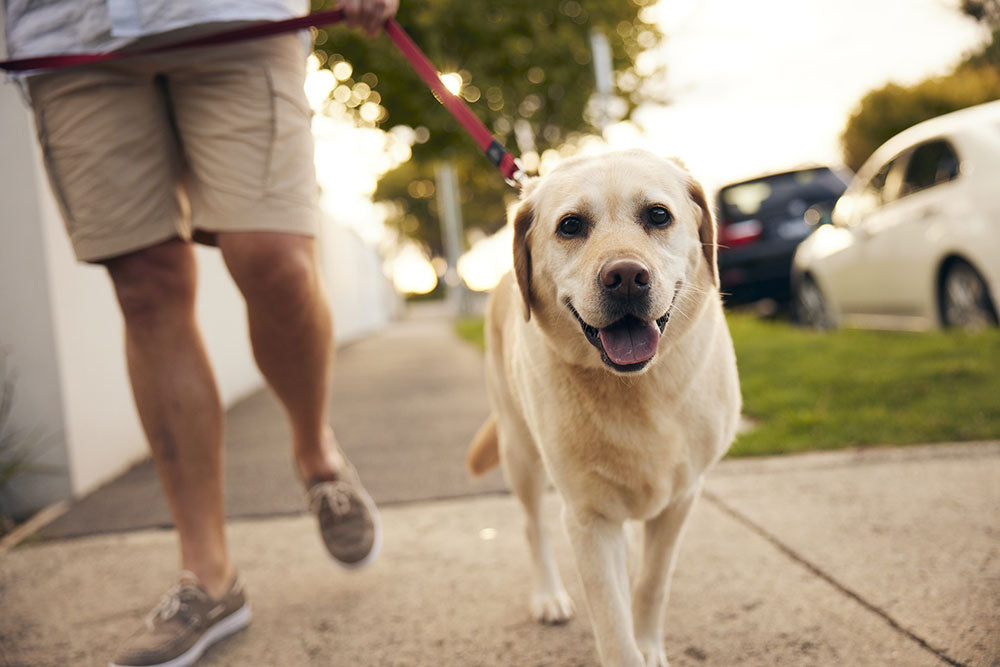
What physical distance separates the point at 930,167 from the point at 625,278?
16.5 ft

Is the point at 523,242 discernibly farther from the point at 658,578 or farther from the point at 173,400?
the point at 173,400

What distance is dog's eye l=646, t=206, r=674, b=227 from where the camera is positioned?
189cm

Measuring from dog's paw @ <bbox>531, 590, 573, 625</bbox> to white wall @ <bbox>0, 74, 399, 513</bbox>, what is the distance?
2.55m

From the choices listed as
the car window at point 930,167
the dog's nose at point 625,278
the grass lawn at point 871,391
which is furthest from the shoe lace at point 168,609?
the car window at point 930,167

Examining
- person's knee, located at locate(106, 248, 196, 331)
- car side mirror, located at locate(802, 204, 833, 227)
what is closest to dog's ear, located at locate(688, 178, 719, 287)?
person's knee, located at locate(106, 248, 196, 331)

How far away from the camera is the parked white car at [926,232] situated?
199 inches

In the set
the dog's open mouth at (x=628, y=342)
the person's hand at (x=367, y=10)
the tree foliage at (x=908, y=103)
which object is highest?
the person's hand at (x=367, y=10)

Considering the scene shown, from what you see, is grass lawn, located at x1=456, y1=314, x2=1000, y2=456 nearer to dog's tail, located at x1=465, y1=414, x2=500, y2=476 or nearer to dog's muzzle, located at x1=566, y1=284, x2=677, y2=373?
dog's tail, located at x1=465, y1=414, x2=500, y2=476

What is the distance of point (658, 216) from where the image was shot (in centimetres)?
189

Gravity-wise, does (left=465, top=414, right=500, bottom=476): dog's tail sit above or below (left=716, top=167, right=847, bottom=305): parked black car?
above

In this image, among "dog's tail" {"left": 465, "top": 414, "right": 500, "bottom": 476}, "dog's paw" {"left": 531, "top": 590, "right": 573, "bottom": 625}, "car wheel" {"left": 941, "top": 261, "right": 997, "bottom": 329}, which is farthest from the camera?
"car wheel" {"left": 941, "top": 261, "right": 997, "bottom": 329}

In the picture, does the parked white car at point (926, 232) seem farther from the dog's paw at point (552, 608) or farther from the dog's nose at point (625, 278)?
the dog's nose at point (625, 278)

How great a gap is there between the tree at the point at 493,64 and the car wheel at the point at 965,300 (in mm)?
8322

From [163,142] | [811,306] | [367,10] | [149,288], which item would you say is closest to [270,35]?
[367,10]
